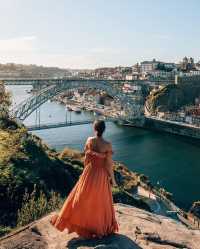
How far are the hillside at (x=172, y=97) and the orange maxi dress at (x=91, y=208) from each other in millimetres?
69343

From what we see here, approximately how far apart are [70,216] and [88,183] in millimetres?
443

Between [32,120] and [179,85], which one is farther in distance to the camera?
[179,85]

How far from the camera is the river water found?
3397 cm

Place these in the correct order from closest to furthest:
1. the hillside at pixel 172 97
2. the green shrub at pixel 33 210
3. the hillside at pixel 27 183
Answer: the green shrub at pixel 33 210 → the hillside at pixel 27 183 → the hillside at pixel 172 97

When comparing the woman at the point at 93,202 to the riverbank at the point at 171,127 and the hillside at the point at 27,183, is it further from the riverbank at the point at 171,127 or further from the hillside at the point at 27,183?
the riverbank at the point at 171,127

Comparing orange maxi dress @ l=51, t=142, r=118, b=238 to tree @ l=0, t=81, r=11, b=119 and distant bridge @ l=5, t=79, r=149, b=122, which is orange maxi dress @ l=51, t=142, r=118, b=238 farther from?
distant bridge @ l=5, t=79, r=149, b=122

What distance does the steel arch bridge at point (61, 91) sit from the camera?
46031mm

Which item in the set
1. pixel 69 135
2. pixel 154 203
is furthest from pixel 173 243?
pixel 69 135

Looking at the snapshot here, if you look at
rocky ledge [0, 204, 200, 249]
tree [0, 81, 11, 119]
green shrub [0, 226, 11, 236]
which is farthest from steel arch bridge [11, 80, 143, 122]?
rocky ledge [0, 204, 200, 249]

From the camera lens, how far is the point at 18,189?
28.6ft

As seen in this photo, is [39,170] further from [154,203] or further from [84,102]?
[84,102]

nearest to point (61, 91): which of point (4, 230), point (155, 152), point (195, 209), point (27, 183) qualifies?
point (155, 152)

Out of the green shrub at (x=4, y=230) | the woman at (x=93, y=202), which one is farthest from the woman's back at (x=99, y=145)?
the green shrub at (x=4, y=230)

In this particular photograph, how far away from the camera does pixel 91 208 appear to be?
5.64 m
